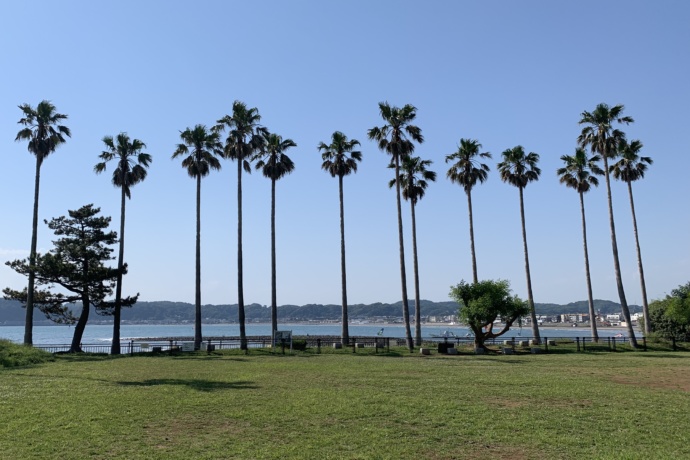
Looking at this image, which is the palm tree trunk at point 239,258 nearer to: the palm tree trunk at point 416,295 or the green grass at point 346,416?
the palm tree trunk at point 416,295

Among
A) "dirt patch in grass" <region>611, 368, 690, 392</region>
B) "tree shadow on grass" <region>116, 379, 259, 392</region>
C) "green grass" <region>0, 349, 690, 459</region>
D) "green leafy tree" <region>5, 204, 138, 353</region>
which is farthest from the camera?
"green leafy tree" <region>5, 204, 138, 353</region>

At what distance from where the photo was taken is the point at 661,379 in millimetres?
21625

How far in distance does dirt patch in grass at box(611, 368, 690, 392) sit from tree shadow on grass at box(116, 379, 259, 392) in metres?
14.3

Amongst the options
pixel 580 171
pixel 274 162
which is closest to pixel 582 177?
pixel 580 171

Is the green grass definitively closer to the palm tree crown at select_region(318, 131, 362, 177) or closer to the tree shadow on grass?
the tree shadow on grass

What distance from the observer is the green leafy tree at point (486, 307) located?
43031mm

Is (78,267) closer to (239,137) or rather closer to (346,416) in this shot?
(239,137)

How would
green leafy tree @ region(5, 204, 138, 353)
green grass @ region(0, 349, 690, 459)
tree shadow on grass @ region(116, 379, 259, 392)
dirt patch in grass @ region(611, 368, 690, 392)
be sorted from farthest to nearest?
1. green leafy tree @ region(5, 204, 138, 353)
2. dirt patch in grass @ region(611, 368, 690, 392)
3. tree shadow on grass @ region(116, 379, 259, 392)
4. green grass @ region(0, 349, 690, 459)

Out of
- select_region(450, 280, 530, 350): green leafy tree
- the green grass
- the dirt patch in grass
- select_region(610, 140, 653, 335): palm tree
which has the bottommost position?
the dirt patch in grass

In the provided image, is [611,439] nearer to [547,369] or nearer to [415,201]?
[547,369]

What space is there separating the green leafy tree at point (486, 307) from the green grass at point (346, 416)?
20007mm

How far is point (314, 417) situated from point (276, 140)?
1577 inches

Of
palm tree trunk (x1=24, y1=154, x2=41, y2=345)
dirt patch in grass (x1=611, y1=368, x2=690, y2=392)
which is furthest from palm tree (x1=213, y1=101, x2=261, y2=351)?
dirt patch in grass (x1=611, y1=368, x2=690, y2=392)

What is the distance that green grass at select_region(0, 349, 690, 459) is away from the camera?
34.2 ft
